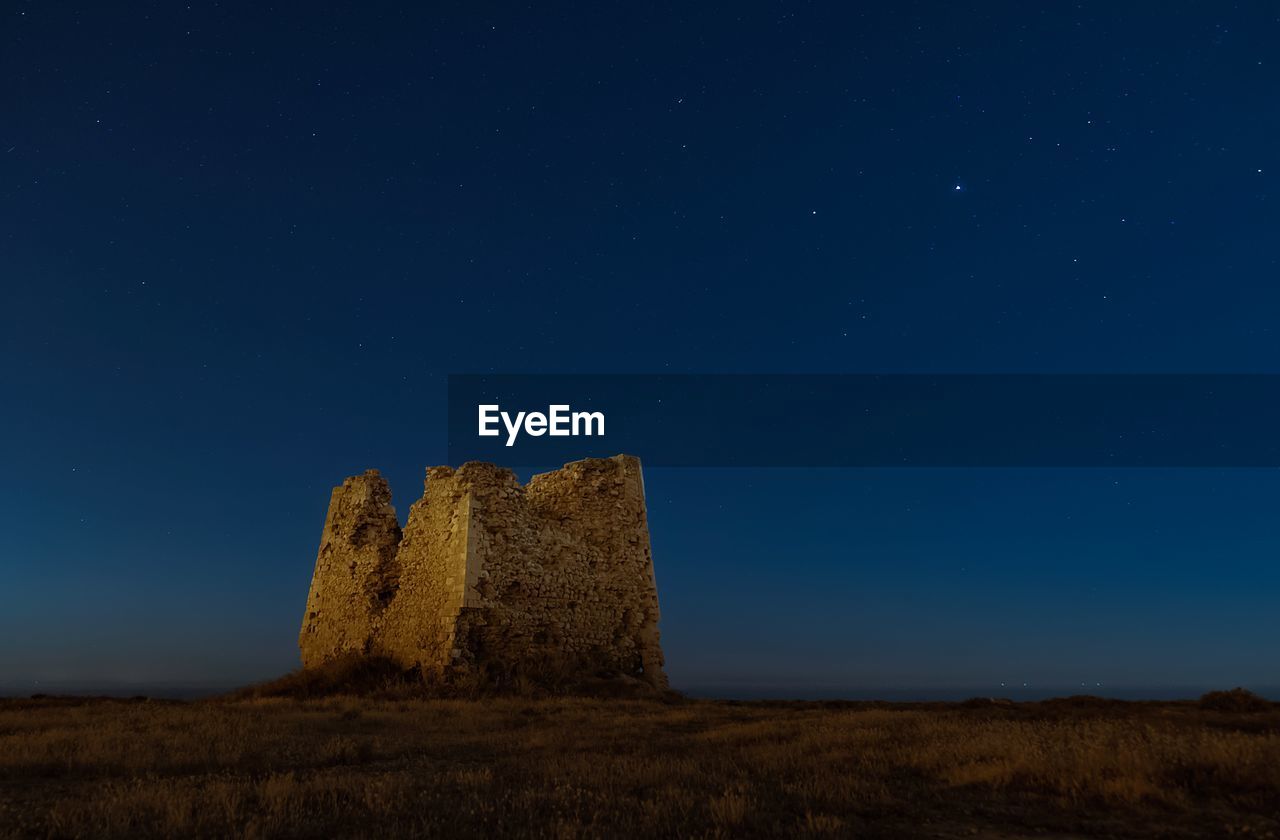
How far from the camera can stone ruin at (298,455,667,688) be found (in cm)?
1695

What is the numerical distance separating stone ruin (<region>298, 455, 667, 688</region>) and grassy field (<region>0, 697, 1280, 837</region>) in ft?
21.1

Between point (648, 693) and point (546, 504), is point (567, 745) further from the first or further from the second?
point (546, 504)

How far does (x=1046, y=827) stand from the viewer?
16.2 ft

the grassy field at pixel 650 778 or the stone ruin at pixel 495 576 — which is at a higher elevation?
the stone ruin at pixel 495 576

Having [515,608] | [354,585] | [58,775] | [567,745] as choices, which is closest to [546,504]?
[515,608]

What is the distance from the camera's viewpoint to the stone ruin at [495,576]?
17.0 metres

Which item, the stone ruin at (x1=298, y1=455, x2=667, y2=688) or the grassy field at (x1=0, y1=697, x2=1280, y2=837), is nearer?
the grassy field at (x1=0, y1=697, x2=1280, y2=837)

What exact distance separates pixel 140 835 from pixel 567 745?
4.73 meters

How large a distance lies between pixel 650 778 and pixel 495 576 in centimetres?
1141

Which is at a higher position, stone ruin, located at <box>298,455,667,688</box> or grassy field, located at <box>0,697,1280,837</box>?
stone ruin, located at <box>298,455,667,688</box>

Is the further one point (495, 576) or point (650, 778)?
point (495, 576)

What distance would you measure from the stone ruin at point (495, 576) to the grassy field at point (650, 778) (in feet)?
21.1

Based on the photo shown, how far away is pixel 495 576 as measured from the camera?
17250 mm

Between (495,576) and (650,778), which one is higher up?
(495,576)
